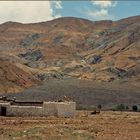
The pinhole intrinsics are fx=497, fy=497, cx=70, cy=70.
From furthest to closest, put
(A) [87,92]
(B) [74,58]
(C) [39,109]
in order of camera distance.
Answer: (B) [74,58], (A) [87,92], (C) [39,109]

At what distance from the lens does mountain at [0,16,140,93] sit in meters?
108

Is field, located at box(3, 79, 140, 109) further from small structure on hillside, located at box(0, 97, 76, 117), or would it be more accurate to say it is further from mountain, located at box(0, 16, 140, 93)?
small structure on hillside, located at box(0, 97, 76, 117)

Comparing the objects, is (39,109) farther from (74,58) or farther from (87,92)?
(74,58)

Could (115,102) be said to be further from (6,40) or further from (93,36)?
(6,40)

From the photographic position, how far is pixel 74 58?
503ft

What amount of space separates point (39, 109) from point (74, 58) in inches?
4622

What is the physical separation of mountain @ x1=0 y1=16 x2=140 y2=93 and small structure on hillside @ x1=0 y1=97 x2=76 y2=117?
56994 mm

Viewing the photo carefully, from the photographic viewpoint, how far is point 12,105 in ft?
121

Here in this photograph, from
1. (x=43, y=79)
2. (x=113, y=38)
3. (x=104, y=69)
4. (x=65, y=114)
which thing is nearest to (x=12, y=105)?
(x=65, y=114)

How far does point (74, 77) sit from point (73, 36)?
211 ft

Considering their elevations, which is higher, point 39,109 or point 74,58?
point 74,58

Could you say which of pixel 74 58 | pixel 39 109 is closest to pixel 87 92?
pixel 39 109

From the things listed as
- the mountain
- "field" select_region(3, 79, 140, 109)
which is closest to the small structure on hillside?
"field" select_region(3, 79, 140, 109)

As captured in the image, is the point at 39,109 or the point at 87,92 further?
the point at 87,92
